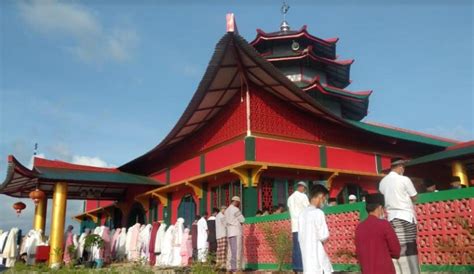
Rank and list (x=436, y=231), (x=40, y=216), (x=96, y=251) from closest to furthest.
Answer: (x=436, y=231)
(x=96, y=251)
(x=40, y=216)

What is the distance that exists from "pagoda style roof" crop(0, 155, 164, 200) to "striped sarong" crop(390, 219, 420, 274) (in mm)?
13182

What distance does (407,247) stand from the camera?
522cm

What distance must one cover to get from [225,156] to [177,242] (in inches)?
112

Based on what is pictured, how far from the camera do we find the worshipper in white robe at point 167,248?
1315 cm

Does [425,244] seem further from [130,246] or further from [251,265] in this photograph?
[130,246]

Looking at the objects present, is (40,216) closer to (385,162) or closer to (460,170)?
(385,162)

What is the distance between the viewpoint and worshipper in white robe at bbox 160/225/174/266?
43.1ft

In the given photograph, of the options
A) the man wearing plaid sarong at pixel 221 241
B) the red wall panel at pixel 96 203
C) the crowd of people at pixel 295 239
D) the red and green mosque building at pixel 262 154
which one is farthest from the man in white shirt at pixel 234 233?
the red wall panel at pixel 96 203

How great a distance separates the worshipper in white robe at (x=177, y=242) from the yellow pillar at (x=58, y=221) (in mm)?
4233

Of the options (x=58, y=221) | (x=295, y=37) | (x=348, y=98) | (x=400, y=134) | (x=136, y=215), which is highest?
(x=295, y=37)

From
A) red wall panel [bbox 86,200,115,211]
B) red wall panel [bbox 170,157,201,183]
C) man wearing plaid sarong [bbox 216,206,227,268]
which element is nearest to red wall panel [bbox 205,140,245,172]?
red wall panel [bbox 170,157,201,183]

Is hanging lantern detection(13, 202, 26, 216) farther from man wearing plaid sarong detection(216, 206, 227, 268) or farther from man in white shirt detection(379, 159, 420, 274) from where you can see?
man in white shirt detection(379, 159, 420, 274)

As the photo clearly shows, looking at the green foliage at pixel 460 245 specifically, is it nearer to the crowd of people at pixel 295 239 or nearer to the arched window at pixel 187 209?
the crowd of people at pixel 295 239

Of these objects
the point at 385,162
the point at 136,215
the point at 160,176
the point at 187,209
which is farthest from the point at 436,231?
the point at 136,215
